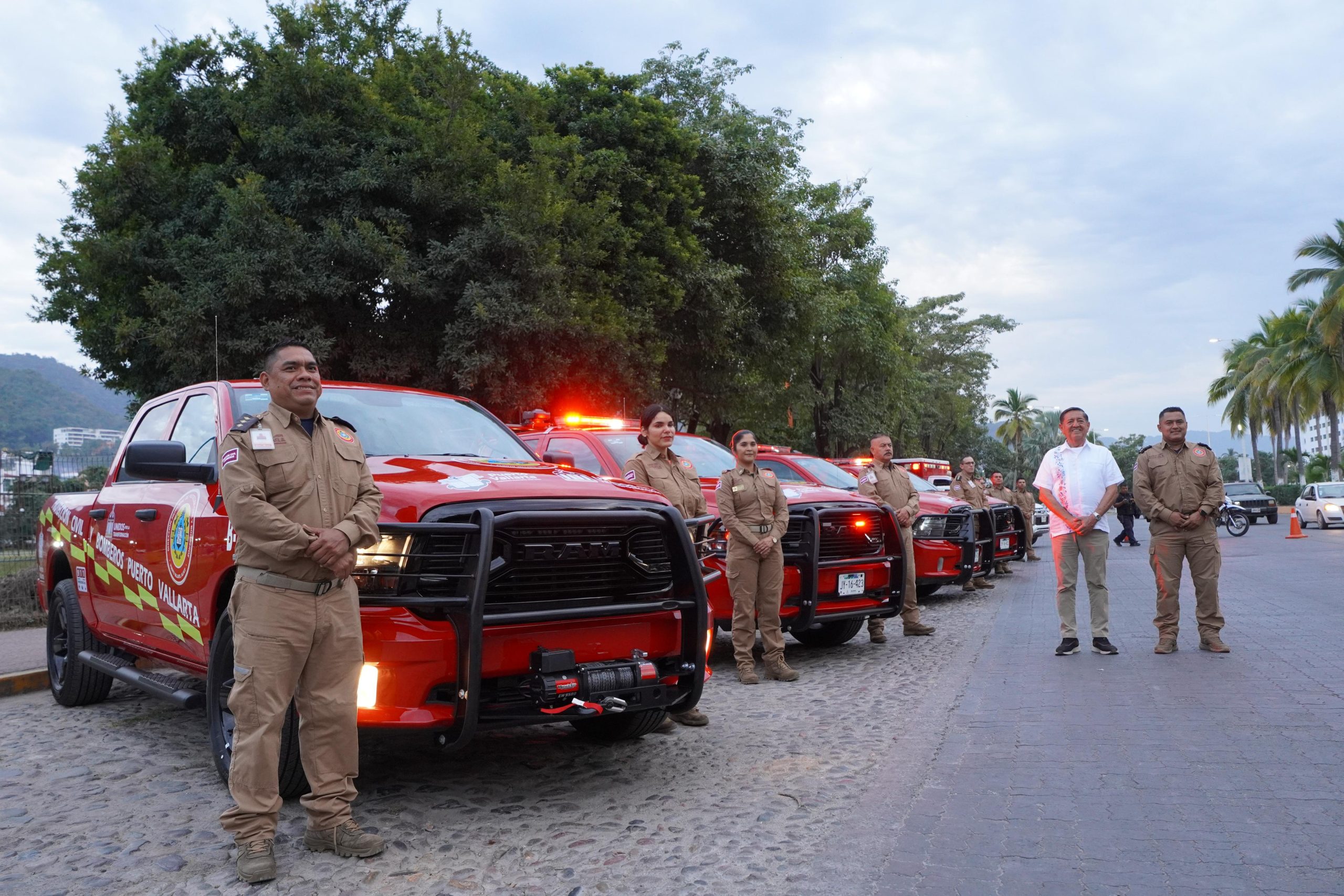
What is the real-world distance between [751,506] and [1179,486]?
11.7 ft

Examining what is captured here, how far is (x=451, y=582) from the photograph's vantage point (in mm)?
4430

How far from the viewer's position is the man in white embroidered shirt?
8.55 meters

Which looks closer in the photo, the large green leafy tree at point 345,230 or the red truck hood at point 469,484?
the red truck hood at point 469,484

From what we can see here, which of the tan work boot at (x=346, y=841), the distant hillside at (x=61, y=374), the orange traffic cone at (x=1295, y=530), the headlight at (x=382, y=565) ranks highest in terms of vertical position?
the distant hillside at (x=61, y=374)

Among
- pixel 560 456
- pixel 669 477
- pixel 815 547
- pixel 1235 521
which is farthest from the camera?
pixel 1235 521

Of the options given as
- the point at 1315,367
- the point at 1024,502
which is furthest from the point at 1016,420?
the point at 1024,502

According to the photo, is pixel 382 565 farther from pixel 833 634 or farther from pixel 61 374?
pixel 61 374

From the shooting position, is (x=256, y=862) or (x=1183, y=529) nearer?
(x=256, y=862)

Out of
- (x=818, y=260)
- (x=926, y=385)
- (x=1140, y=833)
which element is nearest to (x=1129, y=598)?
(x=1140, y=833)

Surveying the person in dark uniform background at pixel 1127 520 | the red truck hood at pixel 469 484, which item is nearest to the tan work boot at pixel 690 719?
the red truck hood at pixel 469 484

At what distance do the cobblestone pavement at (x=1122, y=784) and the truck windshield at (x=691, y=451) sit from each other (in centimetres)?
299

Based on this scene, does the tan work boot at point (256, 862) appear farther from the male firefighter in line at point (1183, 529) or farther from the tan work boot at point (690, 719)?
the male firefighter in line at point (1183, 529)

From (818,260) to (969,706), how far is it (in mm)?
29005

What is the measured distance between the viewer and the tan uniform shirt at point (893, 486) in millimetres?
10328
